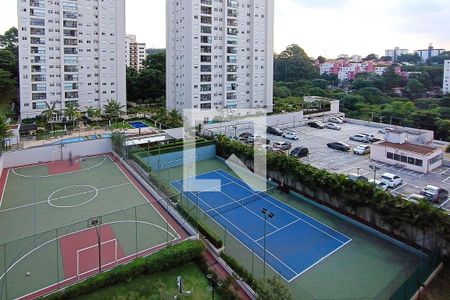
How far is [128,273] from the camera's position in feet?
42.3

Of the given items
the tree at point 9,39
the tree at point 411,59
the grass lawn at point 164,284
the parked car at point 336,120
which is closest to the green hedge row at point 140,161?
the grass lawn at point 164,284

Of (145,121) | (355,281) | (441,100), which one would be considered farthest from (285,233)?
(441,100)

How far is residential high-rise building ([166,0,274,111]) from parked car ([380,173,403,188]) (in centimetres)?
2503

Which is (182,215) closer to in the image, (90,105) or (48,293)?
(48,293)

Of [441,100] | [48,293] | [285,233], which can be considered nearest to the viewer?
[48,293]

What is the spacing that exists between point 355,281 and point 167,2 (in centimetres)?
4088

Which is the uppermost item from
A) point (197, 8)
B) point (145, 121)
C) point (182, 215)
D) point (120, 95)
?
point (197, 8)

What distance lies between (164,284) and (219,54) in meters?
35.4

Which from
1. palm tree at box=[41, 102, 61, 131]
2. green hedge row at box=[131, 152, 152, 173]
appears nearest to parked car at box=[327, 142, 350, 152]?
green hedge row at box=[131, 152, 152, 173]

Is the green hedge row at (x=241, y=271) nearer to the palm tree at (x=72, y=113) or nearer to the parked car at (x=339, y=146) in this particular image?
the parked car at (x=339, y=146)

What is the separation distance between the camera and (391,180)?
881 inches

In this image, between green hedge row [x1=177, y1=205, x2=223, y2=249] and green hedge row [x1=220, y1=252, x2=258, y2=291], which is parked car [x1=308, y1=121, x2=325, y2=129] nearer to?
green hedge row [x1=177, y1=205, x2=223, y2=249]

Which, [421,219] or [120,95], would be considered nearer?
[421,219]

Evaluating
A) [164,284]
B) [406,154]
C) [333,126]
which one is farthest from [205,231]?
[333,126]
